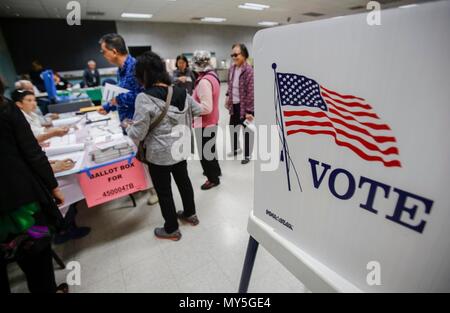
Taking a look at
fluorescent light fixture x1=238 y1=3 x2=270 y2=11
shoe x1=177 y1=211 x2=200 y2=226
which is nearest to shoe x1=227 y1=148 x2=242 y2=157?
shoe x1=177 y1=211 x2=200 y2=226

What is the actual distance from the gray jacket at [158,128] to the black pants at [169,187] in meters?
0.08

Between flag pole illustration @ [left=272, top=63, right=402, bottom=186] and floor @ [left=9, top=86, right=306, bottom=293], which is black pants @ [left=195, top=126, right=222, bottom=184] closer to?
floor @ [left=9, top=86, right=306, bottom=293]

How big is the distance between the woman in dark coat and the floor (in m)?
0.48

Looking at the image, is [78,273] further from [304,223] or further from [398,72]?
[398,72]

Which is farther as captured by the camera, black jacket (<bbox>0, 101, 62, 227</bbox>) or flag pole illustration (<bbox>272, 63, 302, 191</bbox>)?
black jacket (<bbox>0, 101, 62, 227</bbox>)

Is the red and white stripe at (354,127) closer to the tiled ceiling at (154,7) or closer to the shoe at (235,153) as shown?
the shoe at (235,153)

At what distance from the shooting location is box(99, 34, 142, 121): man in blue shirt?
172cm

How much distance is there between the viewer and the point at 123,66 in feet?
5.92

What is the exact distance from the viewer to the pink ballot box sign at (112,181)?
5.05 feet

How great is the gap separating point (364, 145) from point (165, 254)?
5.29 feet

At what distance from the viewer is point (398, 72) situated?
30 centimetres

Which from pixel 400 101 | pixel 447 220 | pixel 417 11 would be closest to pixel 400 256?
pixel 447 220

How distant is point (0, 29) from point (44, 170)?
9512mm

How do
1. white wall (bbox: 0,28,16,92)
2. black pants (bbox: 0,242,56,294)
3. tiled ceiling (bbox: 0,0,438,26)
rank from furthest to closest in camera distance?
1. white wall (bbox: 0,28,16,92)
2. tiled ceiling (bbox: 0,0,438,26)
3. black pants (bbox: 0,242,56,294)
